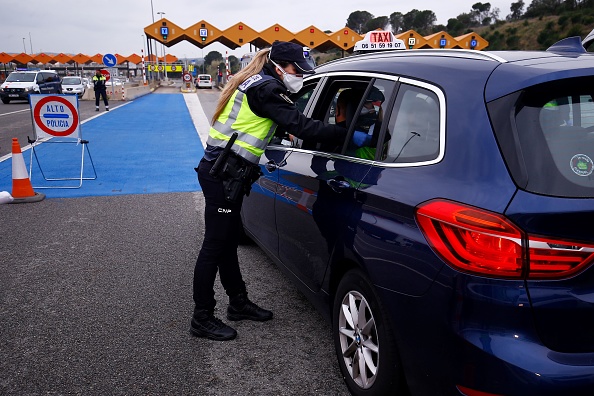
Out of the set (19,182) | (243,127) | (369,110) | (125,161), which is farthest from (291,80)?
(125,161)

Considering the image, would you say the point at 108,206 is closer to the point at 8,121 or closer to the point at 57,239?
the point at 57,239

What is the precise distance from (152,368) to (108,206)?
4544 millimetres

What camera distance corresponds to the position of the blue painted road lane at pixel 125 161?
8570 millimetres

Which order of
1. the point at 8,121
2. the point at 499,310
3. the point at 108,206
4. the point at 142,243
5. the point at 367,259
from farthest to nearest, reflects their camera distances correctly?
1. the point at 8,121
2. the point at 108,206
3. the point at 142,243
4. the point at 367,259
5. the point at 499,310

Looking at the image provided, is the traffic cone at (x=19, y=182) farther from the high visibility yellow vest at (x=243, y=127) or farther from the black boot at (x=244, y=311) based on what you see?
the high visibility yellow vest at (x=243, y=127)

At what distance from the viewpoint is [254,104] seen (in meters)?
3.24

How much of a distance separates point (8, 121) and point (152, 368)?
19173 millimetres

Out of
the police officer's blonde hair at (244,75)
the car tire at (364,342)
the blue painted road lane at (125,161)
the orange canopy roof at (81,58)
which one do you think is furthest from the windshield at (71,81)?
the orange canopy roof at (81,58)

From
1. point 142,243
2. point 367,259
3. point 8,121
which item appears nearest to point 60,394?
point 367,259

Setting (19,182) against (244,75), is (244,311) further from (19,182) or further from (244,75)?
(19,182)

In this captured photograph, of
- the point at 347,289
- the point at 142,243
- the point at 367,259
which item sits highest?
the point at 367,259

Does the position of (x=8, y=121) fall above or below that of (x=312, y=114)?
below

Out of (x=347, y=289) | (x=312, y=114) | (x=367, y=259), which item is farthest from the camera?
(x=312, y=114)

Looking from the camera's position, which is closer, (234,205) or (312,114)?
(234,205)
